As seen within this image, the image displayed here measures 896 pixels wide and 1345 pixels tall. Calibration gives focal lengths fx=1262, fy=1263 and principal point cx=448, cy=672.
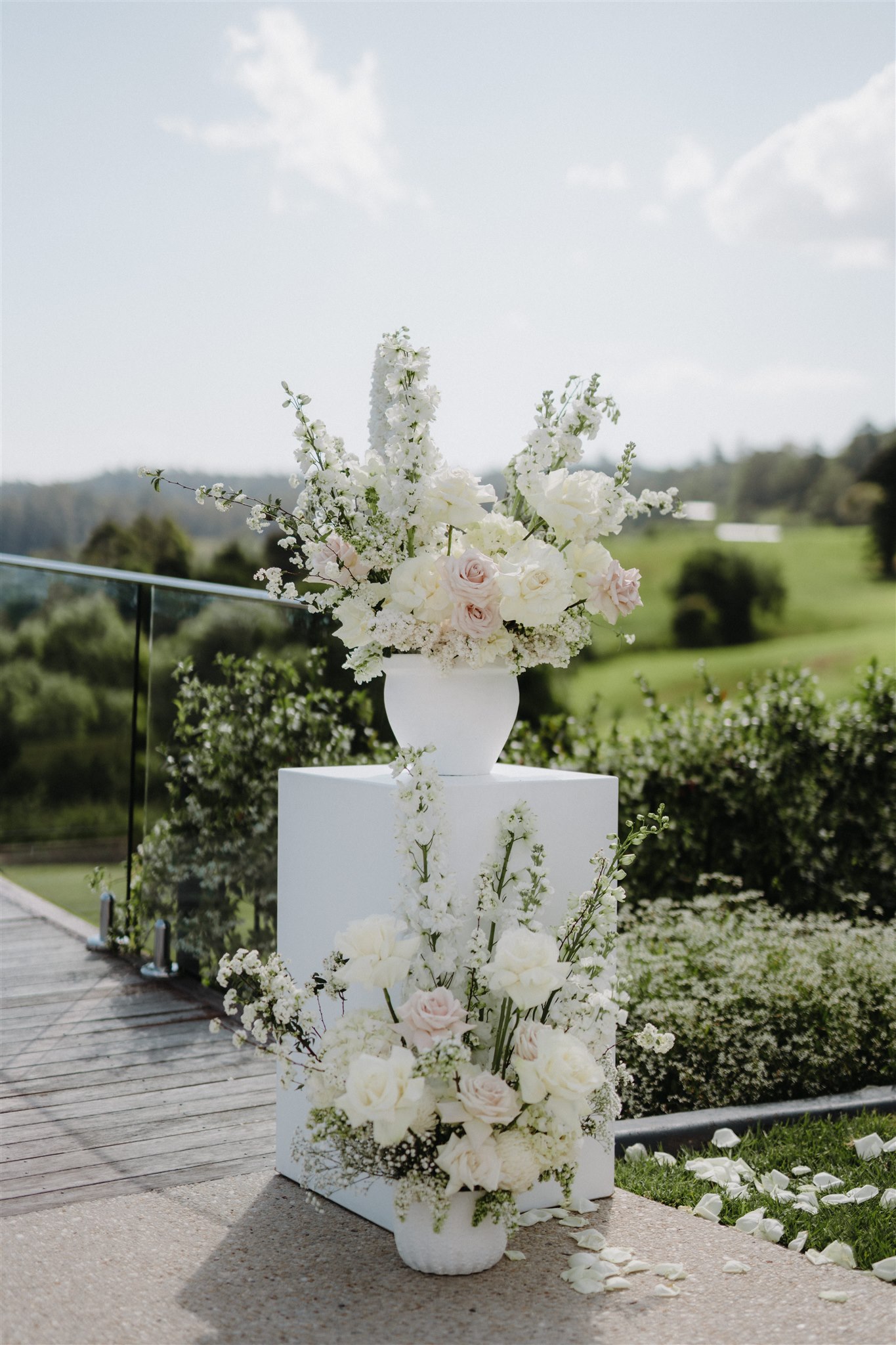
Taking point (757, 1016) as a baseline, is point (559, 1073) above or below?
above

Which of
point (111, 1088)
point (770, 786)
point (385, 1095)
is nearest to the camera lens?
point (385, 1095)

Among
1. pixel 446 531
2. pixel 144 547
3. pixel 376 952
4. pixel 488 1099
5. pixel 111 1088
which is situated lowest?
pixel 111 1088

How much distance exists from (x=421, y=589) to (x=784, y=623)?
53.8 ft

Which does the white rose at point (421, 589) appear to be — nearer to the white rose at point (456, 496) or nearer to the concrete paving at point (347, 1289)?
the white rose at point (456, 496)

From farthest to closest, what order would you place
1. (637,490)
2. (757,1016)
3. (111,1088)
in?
1. (637,490)
2. (757,1016)
3. (111,1088)

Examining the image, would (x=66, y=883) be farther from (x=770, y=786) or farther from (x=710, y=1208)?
(x=710, y=1208)

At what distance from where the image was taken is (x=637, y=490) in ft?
62.9

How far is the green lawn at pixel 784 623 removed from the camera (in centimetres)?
1752

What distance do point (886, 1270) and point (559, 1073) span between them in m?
0.72

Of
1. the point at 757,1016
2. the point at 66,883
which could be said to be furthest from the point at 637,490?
the point at 757,1016

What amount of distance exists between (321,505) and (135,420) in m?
19.0

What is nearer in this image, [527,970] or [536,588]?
[527,970]

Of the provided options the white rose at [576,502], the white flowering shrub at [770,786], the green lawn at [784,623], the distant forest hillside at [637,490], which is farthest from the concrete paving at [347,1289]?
the distant forest hillside at [637,490]

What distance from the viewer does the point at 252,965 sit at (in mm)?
2291
